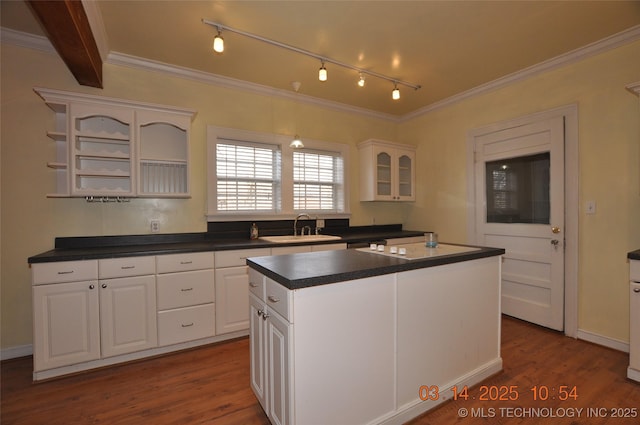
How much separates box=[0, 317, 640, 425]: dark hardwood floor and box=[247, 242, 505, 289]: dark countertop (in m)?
0.93

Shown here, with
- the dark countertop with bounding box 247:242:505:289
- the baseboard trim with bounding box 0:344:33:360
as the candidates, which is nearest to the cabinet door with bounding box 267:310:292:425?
the dark countertop with bounding box 247:242:505:289

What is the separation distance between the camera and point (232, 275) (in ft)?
9.53

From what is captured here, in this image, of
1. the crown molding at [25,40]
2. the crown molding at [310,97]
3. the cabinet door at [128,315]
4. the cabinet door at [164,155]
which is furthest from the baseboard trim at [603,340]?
the crown molding at [25,40]

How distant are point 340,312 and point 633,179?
2.83 meters

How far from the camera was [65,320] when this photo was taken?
7.48 ft

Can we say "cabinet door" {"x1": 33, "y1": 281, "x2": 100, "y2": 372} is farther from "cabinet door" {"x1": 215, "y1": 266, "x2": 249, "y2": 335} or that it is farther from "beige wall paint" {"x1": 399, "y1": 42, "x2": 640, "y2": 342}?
"beige wall paint" {"x1": 399, "y1": 42, "x2": 640, "y2": 342}

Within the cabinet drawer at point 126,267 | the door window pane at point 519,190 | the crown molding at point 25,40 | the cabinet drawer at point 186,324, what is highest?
the crown molding at point 25,40

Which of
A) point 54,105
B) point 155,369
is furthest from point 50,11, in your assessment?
point 155,369

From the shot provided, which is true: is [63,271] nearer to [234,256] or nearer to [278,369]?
[234,256]

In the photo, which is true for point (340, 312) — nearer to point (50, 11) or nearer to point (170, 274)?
point (170, 274)

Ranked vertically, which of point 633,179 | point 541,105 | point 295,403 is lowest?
point 295,403

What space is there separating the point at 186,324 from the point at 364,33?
295cm

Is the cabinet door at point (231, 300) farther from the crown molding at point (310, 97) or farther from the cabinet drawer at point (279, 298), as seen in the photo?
the crown molding at point (310, 97)

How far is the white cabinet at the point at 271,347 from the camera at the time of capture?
1.42 metres
